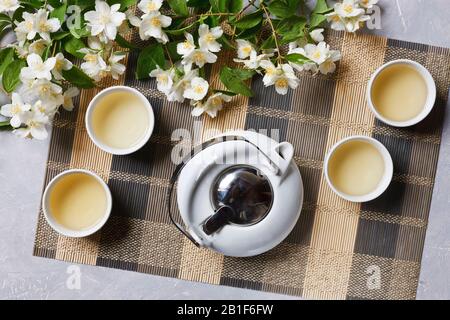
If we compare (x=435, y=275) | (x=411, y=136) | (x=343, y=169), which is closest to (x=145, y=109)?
(x=343, y=169)

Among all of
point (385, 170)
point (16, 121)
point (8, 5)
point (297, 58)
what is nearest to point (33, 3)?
point (8, 5)

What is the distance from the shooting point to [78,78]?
1304 mm

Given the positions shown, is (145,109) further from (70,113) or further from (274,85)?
(274,85)

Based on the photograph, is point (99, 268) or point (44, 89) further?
point (99, 268)

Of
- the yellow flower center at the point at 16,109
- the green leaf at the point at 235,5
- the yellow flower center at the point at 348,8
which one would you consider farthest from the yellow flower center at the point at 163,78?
the yellow flower center at the point at 348,8

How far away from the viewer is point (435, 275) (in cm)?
138

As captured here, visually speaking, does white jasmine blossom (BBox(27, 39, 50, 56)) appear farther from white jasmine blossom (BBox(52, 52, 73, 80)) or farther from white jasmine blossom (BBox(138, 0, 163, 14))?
white jasmine blossom (BBox(138, 0, 163, 14))

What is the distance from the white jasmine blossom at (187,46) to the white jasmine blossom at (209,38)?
19 mm

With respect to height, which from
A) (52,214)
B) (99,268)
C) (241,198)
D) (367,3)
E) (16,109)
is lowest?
(99,268)

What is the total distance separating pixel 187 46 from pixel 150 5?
114 mm

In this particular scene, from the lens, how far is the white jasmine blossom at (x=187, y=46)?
1267mm

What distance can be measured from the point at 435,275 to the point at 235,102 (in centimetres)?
61

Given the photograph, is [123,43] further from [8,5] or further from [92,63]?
[8,5]

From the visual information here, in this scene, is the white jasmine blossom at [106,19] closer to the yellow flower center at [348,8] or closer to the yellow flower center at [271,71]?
the yellow flower center at [271,71]
